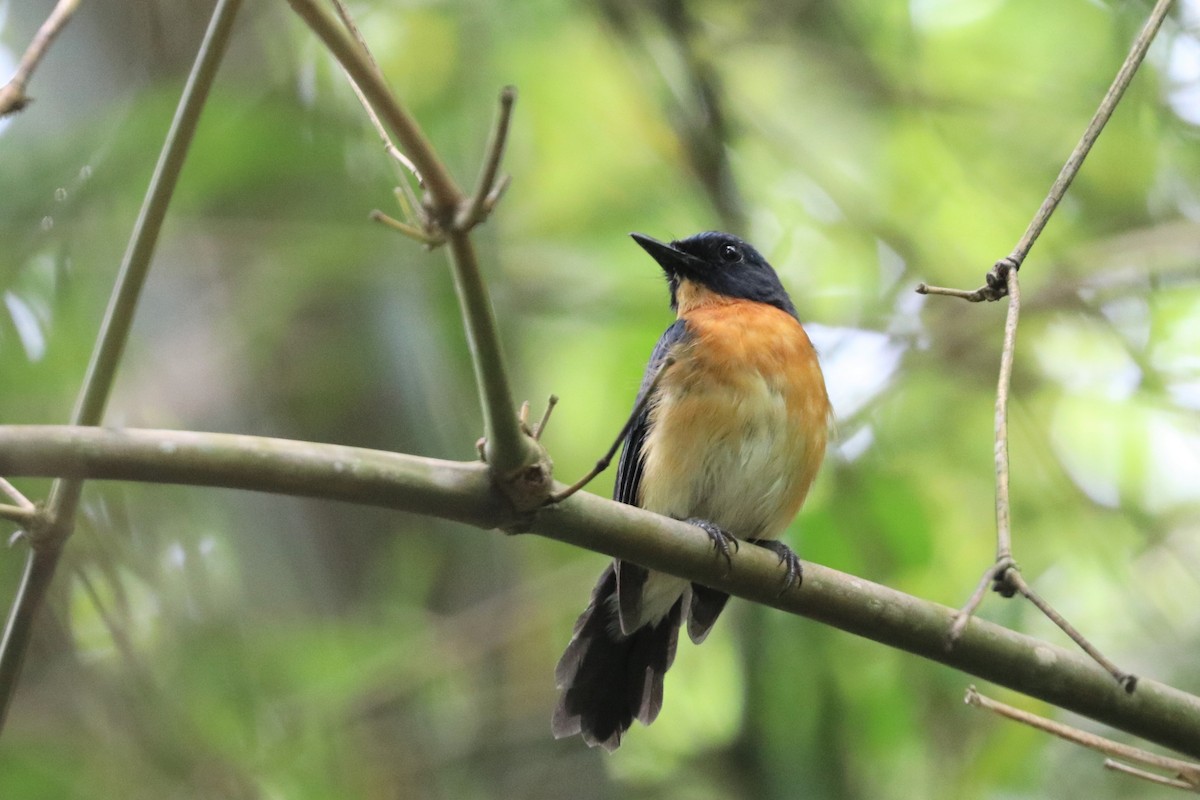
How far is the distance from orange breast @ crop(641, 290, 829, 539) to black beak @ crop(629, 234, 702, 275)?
502 mm

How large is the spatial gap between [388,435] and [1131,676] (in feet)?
10.4

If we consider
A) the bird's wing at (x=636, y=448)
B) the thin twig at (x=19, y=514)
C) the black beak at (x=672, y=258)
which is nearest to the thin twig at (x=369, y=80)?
the thin twig at (x=19, y=514)

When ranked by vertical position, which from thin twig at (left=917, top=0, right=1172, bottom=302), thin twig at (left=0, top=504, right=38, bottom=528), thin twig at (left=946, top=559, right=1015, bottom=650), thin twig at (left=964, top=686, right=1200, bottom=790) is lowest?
thin twig at (left=0, top=504, right=38, bottom=528)

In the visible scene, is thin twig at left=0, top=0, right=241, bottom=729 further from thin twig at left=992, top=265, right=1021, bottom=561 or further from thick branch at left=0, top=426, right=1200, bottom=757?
thin twig at left=992, top=265, right=1021, bottom=561

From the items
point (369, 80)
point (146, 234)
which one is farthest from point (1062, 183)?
point (146, 234)

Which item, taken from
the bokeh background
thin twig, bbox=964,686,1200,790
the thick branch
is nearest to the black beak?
the bokeh background

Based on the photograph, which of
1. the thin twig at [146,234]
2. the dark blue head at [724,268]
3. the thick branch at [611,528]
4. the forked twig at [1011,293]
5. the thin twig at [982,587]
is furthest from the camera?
the dark blue head at [724,268]

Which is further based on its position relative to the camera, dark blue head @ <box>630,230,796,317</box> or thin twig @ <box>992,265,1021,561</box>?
dark blue head @ <box>630,230,796,317</box>

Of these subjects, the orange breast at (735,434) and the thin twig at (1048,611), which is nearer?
the thin twig at (1048,611)

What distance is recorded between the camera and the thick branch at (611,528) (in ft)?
6.08

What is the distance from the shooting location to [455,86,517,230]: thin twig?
1.64m

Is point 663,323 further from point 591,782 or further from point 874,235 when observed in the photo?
point 591,782

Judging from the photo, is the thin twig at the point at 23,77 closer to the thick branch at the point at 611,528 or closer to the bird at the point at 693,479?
the thick branch at the point at 611,528

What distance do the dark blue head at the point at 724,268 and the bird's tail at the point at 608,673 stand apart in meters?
1.36
